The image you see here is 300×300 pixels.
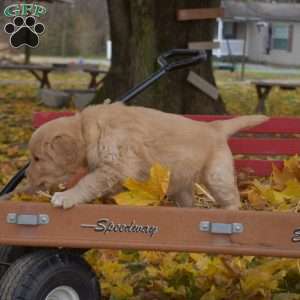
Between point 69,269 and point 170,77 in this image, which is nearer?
point 69,269

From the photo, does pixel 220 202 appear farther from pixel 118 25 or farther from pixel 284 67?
pixel 284 67

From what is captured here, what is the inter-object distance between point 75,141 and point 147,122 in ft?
1.25

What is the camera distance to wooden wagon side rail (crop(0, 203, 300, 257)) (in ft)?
10.5

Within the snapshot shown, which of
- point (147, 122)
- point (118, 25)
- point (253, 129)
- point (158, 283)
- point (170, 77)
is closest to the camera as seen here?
point (147, 122)

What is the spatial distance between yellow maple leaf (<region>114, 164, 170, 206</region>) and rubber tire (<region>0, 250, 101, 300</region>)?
0.33 metres

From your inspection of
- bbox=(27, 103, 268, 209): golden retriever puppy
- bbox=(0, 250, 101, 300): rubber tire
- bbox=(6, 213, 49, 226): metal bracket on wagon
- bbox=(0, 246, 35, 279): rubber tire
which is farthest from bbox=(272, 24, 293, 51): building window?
bbox=(6, 213, 49, 226): metal bracket on wagon

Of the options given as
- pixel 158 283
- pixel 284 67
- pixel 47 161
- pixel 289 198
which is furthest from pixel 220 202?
pixel 284 67

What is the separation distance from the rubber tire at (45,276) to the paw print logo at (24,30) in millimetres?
1414

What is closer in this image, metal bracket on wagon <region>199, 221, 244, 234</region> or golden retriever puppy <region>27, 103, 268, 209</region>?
metal bracket on wagon <region>199, 221, 244, 234</region>

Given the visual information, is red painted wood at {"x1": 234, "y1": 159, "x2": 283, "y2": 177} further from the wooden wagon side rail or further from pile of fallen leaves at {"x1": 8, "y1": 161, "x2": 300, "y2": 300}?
the wooden wagon side rail

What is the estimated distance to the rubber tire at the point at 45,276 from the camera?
330 cm

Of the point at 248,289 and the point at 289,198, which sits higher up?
the point at 289,198

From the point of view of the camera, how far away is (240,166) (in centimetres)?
468

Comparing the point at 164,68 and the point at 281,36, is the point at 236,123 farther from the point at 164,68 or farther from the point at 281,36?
the point at 281,36
